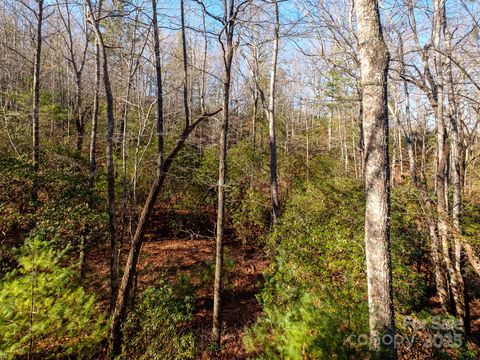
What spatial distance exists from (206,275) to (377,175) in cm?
703

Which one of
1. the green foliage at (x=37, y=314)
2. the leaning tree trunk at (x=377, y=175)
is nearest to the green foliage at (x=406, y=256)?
the leaning tree trunk at (x=377, y=175)

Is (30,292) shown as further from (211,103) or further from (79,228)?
(211,103)

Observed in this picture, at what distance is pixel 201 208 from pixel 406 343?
351 inches

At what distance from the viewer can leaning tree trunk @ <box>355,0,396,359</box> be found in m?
2.67

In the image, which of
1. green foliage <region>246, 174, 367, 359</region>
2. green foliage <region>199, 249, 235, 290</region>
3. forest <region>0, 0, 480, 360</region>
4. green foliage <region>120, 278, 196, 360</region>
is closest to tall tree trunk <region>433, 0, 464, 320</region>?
forest <region>0, 0, 480, 360</region>

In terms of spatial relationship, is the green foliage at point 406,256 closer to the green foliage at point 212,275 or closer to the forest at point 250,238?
the forest at point 250,238

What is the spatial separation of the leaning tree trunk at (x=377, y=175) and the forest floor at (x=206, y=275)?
157 inches

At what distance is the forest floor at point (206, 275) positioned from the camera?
6294 mm

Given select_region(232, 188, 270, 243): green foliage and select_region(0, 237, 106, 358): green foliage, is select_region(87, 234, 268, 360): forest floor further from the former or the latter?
select_region(0, 237, 106, 358): green foliage

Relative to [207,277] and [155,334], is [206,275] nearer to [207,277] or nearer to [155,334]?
[207,277]

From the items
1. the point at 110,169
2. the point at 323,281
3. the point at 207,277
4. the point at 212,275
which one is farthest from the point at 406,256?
the point at 110,169

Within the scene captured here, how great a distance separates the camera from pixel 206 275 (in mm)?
8453

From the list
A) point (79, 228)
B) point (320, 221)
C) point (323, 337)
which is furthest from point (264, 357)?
point (79, 228)

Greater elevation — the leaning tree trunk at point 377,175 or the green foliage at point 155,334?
the leaning tree trunk at point 377,175
